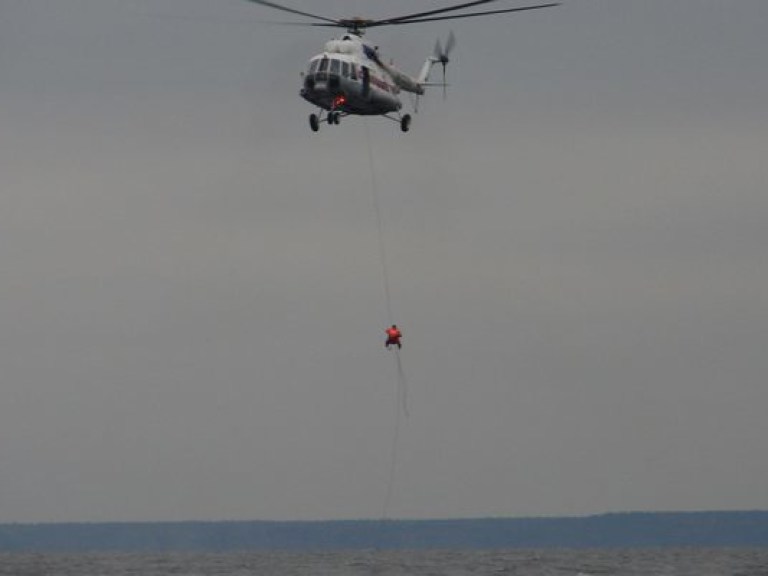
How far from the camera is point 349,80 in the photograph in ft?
242

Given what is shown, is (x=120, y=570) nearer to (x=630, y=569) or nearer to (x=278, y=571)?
(x=278, y=571)

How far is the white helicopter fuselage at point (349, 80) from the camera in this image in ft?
241

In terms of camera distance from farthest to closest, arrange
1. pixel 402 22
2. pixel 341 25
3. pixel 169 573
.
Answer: pixel 169 573
pixel 341 25
pixel 402 22

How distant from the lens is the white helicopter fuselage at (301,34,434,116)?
241 feet

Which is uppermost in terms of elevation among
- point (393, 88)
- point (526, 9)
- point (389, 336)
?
point (393, 88)

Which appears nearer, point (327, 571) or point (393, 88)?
point (393, 88)

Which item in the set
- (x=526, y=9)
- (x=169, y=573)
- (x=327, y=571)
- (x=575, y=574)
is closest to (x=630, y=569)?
(x=575, y=574)

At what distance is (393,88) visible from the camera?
79312 millimetres

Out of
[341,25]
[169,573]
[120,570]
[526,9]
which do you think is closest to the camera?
[526,9]

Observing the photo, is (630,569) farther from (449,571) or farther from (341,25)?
(341,25)

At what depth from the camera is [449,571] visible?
160375 millimetres

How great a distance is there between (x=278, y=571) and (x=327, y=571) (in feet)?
17.2

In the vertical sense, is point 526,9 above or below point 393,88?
below

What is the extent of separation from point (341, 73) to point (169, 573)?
306ft
